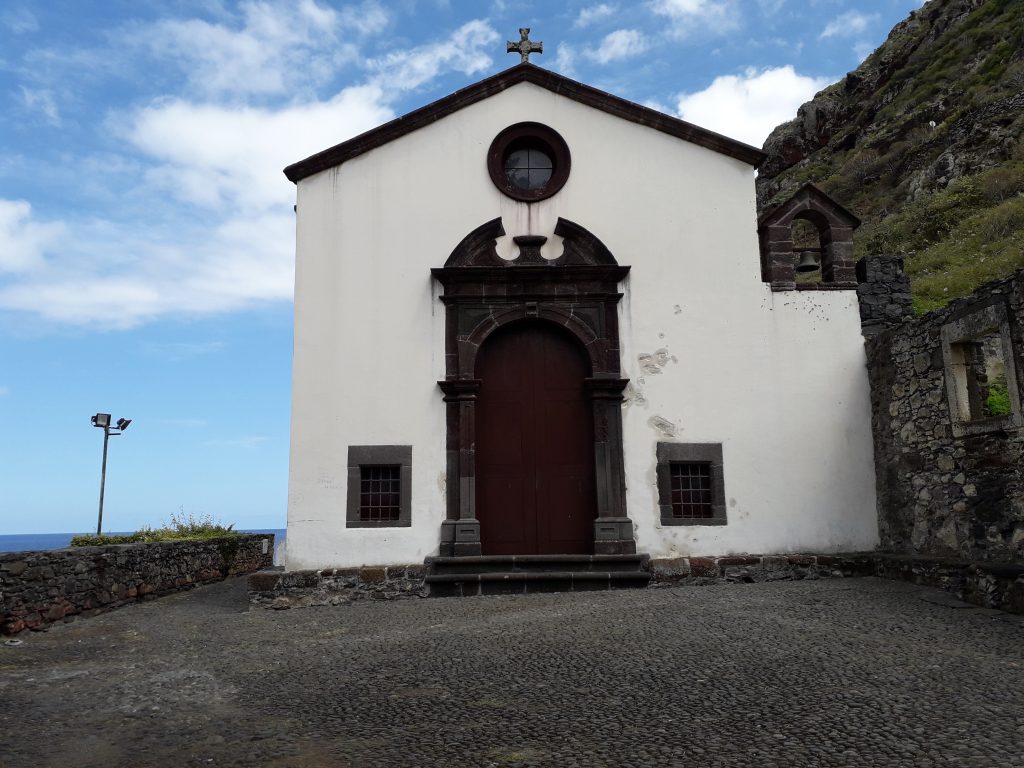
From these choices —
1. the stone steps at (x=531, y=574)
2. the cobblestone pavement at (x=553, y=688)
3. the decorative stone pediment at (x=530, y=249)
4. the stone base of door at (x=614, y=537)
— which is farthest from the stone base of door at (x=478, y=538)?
the decorative stone pediment at (x=530, y=249)

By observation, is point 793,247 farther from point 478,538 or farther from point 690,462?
point 478,538

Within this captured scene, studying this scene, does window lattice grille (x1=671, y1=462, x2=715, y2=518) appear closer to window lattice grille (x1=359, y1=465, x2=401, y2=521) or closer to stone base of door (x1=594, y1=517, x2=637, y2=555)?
stone base of door (x1=594, y1=517, x2=637, y2=555)

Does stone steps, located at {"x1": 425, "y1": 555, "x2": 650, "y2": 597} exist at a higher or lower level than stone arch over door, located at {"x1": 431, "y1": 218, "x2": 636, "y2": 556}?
lower

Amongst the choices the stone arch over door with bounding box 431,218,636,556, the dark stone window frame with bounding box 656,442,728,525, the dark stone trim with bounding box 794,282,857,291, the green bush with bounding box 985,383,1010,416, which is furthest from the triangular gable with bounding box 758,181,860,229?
the dark stone window frame with bounding box 656,442,728,525

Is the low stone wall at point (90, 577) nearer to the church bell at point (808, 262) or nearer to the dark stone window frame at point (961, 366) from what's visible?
the dark stone window frame at point (961, 366)

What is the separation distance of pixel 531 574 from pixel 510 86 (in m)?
7.14

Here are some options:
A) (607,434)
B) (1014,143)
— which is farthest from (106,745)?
(1014,143)

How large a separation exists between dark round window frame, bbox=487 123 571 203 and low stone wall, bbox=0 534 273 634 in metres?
7.53

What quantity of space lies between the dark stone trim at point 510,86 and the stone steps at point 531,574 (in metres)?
5.91

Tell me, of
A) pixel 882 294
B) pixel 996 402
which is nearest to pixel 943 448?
pixel 996 402

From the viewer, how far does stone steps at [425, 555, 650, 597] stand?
32.5 feet

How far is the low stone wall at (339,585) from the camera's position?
10.1m

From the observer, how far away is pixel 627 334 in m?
11.0

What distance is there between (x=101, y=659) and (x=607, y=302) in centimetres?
745
